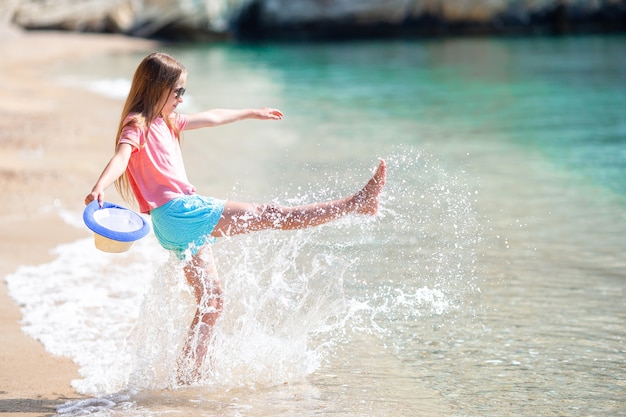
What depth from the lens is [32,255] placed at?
244 inches

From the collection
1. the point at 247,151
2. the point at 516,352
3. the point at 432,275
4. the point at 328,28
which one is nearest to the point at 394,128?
the point at 247,151

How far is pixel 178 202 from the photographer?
12.8ft

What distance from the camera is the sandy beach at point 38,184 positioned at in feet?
13.8

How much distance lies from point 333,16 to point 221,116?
108ft

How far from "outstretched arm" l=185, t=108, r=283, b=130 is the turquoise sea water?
0.68 meters

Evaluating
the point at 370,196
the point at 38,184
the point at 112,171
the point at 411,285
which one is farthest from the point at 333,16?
the point at 112,171

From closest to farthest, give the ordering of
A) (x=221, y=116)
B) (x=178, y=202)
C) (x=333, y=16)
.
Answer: (x=178, y=202), (x=221, y=116), (x=333, y=16)

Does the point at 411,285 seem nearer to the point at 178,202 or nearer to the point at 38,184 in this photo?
the point at 178,202

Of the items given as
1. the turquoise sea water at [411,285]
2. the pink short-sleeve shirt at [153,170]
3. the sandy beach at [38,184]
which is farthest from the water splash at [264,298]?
the pink short-sleeve shirt at [153,170]

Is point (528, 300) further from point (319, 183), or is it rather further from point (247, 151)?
point (247, 151)

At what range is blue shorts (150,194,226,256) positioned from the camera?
3.89 m

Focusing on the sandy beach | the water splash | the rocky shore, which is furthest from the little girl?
the rocky shore

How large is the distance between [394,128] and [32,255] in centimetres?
769

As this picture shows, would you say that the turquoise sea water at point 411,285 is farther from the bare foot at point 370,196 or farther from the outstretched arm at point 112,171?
the outstretched arm at point 112,171
